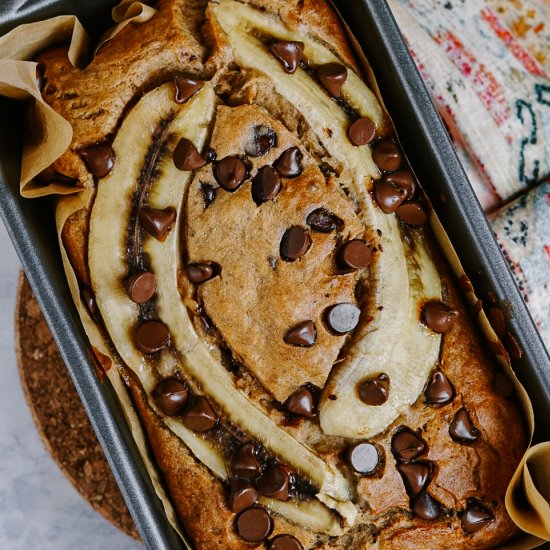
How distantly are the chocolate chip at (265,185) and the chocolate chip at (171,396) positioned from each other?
1.63ft

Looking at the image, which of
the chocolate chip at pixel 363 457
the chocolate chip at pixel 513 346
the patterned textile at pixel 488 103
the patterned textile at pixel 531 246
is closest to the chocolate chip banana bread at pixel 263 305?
the chocolate chip at pixel 363 457

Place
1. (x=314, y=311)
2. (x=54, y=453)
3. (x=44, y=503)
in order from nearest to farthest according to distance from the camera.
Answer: (x=314, y=311) < (x=54, y=453) < (x=44, y=503)

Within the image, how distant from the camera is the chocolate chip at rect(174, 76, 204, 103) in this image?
6.11 ft

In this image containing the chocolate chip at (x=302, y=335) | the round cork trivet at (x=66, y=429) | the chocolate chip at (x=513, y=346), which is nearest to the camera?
the chocolate chip at (x=302, y=335)

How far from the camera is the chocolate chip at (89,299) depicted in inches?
76.0

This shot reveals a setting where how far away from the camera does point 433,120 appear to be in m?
1.97

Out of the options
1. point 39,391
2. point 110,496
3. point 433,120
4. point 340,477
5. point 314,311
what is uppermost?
point 433,120

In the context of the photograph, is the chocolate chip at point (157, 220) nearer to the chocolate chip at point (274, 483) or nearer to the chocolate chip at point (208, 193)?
the chocolate chip at point (208, 193)

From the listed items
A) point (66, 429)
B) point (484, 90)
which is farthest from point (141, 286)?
point (484, 90)

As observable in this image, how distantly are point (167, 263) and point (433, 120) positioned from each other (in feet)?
2.55

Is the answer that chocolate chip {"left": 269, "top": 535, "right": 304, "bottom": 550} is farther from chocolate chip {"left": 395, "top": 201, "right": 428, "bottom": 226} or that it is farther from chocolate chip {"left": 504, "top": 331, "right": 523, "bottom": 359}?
chocolate chip {"left": 395, "top": 201, "right": 428, "bottom": 226}

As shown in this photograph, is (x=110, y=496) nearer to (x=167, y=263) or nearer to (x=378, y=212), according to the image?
(x=167, y=263)

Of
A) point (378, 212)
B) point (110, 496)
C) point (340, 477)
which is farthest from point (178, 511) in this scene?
point (378, 212)

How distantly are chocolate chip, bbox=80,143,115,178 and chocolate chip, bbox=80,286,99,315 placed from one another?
293 mm
